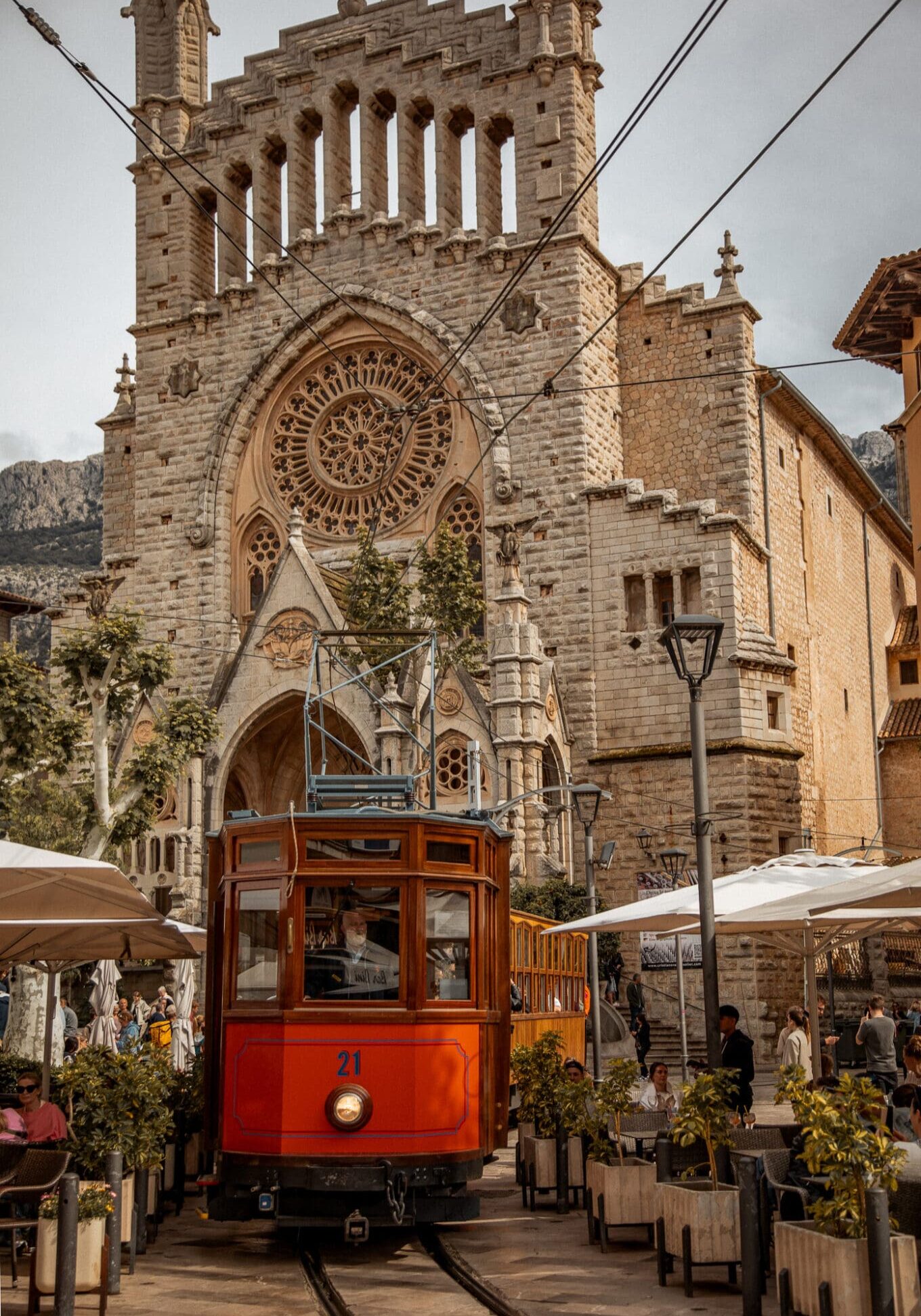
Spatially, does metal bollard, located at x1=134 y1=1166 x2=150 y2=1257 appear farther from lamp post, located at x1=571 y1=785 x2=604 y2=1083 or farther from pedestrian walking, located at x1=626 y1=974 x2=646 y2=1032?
pedestrian walking, located at x1=626 y1=974 x2=646 y2=1032

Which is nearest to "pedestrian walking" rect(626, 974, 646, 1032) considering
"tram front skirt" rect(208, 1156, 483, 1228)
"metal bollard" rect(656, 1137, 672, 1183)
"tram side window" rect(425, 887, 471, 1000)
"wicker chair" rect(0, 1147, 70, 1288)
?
"tram side window" rect(425, 887, 471, 1000)

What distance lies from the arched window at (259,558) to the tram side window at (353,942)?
23.5 meters

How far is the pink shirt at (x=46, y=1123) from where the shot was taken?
942cm

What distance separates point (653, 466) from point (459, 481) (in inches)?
155

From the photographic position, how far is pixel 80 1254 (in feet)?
25.8

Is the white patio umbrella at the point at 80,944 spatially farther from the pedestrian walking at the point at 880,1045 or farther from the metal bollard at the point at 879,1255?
the pedestrian walking at the point at 880,1045

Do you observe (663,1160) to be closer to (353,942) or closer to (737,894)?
(353,942)

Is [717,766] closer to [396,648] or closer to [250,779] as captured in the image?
[396,648]

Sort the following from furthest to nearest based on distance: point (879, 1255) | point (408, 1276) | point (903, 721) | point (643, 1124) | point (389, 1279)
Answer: point (903, 721) → point (643, 1124) → point (408, 1276) → point (389, 1279) → point (879, 1255)

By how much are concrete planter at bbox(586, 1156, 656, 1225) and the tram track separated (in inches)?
38.0

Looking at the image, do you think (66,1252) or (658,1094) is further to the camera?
(658,1094)

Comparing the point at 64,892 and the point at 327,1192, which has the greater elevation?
the point at 64,892

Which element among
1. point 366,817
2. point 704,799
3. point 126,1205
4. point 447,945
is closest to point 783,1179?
point 447,945

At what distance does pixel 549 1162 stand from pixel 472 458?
68.1 feet
